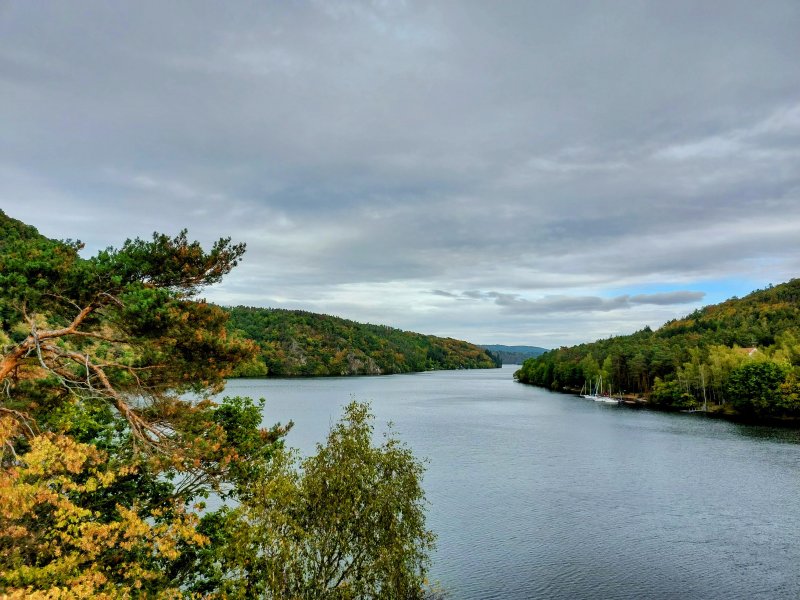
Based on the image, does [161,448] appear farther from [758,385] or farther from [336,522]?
[758,385]

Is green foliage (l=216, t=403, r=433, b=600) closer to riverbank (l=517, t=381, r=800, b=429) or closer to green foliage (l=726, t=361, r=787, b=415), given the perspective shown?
riverbank (l=517, t=381, r=800, b=429)

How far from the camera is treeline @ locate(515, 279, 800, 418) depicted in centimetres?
8112

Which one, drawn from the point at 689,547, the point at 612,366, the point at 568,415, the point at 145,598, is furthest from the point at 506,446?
the point at 612,366

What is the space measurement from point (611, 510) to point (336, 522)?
26175 millimetres

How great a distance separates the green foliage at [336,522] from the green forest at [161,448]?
50 mm

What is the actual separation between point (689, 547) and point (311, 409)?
67889mm

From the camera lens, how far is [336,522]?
52.2 feet

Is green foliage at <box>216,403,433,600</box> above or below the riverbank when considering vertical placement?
above

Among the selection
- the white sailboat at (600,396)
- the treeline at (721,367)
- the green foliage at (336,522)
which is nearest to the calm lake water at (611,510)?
the green foliage at (336,522)

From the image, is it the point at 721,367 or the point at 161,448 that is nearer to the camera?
the point at 161,448

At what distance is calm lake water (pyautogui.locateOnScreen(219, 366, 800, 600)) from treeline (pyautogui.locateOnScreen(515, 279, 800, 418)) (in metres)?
16.7

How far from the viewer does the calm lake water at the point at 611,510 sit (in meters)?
24.4

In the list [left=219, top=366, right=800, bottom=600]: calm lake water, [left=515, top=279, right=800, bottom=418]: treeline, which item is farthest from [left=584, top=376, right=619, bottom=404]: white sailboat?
[left=219, top=366, right=800, bottom=600]: calm lake water

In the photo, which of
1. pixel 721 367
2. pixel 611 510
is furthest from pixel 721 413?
pixel 611 510
